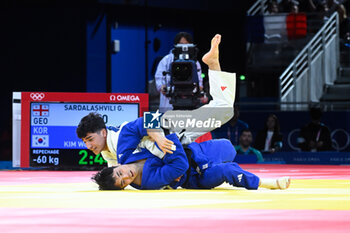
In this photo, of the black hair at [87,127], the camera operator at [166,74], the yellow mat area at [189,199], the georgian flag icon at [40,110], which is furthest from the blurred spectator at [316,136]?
the black hair at [87,127]

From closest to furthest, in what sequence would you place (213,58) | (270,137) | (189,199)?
(189,199) < (213,58) < (270,137)

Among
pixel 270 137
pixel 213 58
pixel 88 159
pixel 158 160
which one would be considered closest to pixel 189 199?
pixel 158 160

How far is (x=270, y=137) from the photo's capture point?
40.7ft

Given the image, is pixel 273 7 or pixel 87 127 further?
pixel 273 7

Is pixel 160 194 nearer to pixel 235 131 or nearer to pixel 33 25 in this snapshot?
pixel 235 131

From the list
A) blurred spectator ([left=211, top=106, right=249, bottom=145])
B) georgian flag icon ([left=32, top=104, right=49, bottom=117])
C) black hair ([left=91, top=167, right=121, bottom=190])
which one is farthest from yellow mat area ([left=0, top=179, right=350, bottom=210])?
blurred spectator ([left=211, top=106, right=249, bottom=145])

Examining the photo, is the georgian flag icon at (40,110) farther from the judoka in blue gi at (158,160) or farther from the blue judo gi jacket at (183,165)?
the blue judo gi jacket at (183,165)

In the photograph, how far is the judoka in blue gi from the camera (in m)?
5.64

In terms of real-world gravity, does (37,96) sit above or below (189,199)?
above

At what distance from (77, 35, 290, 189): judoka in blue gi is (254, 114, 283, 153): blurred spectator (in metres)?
6.22
